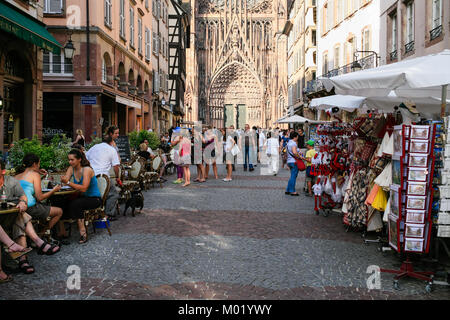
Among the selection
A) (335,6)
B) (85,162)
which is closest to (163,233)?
(85,162)

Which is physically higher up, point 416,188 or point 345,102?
point 345,102

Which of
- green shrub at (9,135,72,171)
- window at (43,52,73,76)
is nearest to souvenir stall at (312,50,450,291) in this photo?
green shrub at (9,135,72,171)

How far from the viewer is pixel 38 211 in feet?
20.1

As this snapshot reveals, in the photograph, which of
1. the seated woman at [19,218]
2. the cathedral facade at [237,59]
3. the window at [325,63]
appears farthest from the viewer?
the cathedral facade at [237,59]

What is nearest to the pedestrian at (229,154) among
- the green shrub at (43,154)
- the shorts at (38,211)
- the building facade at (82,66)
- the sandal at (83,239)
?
the building facade at (82,66)

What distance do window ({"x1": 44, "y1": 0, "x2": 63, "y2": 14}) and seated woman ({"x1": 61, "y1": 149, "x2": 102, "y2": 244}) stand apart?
1393 cm

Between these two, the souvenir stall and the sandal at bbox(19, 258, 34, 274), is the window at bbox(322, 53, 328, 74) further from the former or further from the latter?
the sandal at bbox(19, 258, 34, 274)

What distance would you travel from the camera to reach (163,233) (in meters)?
7.39

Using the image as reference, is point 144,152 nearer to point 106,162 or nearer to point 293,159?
point 293,159

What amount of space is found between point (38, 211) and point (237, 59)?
62860mm

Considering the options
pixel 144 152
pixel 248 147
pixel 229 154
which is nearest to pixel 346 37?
pixel 248 147

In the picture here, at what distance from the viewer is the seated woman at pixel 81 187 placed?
6.78 metres

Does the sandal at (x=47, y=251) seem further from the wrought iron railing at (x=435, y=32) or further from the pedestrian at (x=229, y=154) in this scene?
the wrought iron railing at (x=435, y=32)
